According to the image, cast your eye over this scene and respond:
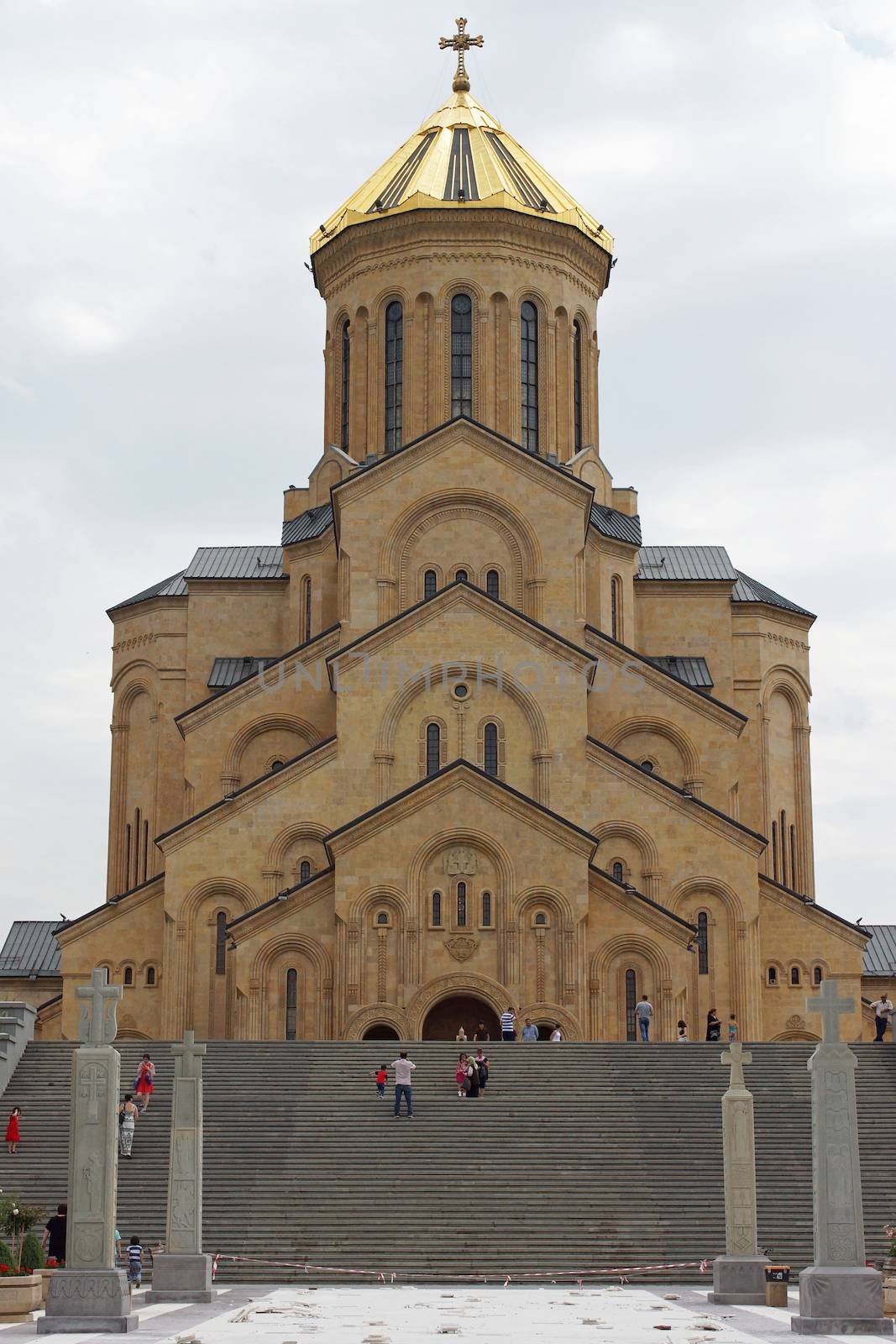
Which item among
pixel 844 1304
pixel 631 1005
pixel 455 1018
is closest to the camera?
pixel 844 1304

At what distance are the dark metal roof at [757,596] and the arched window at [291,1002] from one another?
1714cm

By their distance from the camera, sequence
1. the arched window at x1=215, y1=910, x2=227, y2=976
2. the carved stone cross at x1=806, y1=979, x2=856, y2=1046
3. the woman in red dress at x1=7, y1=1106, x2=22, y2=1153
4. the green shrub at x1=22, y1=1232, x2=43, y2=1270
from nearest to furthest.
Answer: the carved stone cross at x1=806, y1=979, x2=856, y2=1046, the green shrub at x1=22, y1=1232, x2=43, y2=1270, the woman in red dress at x1=7, y1=1106, x2=22, y2=1153, the arched window at x1=215, y1=910, x2=227, y2=976

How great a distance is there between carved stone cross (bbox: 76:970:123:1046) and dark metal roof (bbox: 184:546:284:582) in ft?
96.2

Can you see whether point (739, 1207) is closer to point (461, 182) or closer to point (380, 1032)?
point (380, 1032)

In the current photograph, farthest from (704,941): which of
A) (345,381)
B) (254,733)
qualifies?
(345,381)

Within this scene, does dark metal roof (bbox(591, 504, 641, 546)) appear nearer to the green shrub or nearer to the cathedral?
the cathedral

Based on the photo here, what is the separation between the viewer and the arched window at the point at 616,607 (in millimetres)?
46969

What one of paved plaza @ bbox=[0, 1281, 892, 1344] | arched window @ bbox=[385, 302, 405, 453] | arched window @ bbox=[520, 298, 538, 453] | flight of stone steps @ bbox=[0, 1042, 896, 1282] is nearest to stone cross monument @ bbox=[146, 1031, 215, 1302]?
paved plaza @ bbox=[0, 1281, 892, 1344]

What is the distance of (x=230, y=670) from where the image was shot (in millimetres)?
47812

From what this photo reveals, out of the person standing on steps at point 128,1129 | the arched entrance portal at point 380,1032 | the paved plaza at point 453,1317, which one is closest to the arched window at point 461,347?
the arched entrance portal at point 380,1032

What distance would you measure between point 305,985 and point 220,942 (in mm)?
3016

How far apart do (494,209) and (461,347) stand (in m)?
3.59

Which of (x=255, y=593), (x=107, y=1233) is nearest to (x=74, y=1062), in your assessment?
(x=107, y=1233)

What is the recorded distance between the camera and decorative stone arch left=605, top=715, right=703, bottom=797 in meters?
43.7
